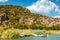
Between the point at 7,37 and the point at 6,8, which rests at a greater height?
the point at 6,8

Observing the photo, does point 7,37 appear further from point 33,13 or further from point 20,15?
point 33,13

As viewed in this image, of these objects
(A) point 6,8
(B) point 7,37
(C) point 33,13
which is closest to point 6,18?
(A) point 6,8

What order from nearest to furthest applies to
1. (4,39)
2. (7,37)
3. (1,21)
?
(4,39)
(7,37)
(1,21)

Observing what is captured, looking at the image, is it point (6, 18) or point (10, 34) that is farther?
point (6, 18)

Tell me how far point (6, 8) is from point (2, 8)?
2.53 metres

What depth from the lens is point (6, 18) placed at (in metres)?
81.1

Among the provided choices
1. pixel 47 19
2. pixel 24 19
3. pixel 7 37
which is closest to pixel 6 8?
pixel 24 19

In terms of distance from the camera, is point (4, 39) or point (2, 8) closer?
point (4, 39)

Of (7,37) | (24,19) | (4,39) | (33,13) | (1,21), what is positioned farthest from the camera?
(33,13)

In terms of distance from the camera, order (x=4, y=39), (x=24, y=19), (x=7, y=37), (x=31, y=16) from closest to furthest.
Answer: (x=4, y=39) → (x=7, y=37) → (x=24, y=19) → (x=31, y=16)

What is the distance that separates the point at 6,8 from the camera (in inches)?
3826

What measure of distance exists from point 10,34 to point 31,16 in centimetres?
6574

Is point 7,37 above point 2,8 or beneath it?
beneath

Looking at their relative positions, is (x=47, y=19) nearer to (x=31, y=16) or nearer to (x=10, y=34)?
(x=31, y=16)
